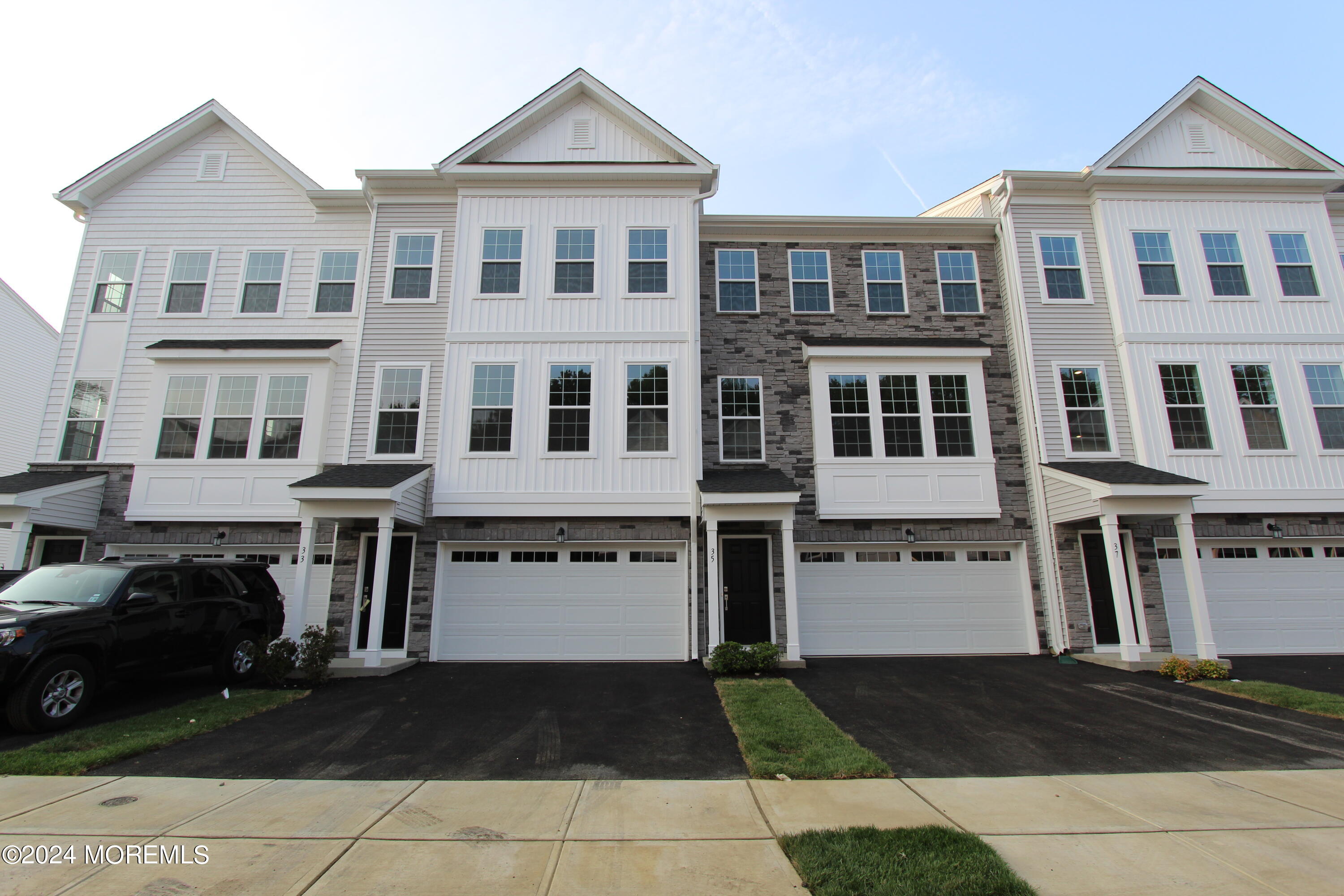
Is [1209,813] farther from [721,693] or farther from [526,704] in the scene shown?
[526,704]

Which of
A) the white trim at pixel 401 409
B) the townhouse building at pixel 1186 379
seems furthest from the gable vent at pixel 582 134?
the townhouse building at pixel 1186 379

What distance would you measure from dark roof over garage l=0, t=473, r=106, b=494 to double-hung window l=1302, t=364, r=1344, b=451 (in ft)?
80.3

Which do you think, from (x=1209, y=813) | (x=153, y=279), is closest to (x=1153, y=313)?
(x=1209, y=813)

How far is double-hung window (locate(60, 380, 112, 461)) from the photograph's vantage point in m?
13.0

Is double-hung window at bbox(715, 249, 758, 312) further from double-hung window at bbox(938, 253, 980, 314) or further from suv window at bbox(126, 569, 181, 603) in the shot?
suv window at bbox(126, 569, 181, 603)

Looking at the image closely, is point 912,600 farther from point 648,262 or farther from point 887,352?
point 648,262

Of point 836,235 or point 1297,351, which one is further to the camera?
point 836,235

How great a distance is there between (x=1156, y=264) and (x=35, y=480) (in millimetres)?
22871

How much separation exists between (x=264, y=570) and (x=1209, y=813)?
1217cm

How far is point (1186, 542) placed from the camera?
11086 millimetres

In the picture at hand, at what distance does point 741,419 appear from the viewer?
518 inches

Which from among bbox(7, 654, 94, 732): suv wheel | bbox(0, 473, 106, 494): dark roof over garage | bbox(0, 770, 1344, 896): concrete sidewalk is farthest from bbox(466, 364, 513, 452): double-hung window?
bbox(0, 473, 106, 494): dark roof over garage

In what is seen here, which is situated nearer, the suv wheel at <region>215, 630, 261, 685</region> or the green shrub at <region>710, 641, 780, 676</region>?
the suv wheel at <region>215, 630, 261, 685</region>
